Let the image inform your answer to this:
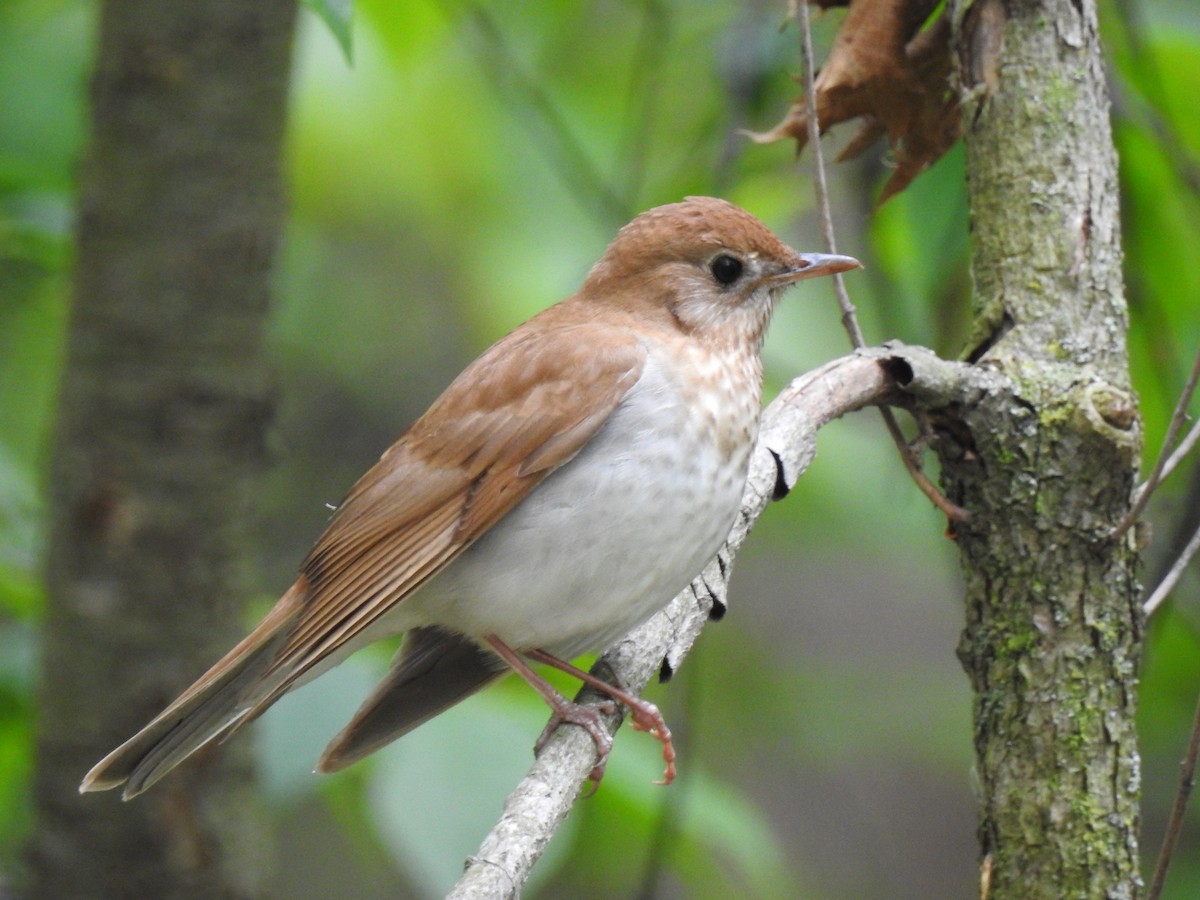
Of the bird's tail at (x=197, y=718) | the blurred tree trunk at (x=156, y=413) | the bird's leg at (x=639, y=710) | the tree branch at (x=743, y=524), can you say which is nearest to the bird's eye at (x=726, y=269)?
the tree branch at (x=743, y=524)

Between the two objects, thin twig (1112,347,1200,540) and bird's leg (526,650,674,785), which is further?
bird's leg (526,650,674,785)

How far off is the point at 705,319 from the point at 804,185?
1.51 meters

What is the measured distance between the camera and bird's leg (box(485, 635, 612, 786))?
284 centimetres

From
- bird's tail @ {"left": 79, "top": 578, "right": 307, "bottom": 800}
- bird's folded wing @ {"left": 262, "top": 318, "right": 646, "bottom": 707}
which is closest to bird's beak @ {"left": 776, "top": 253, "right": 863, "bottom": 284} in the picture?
bird's folded wing @ {"left": 262, "top": 318, "right": 646, "bottom": 707}

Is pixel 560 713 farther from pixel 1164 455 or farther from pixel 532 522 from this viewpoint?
pixel 1164 455

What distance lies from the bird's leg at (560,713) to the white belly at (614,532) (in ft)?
0.18

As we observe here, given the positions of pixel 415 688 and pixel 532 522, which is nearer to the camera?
pixel 532 522

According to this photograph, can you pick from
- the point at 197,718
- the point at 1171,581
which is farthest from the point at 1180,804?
the point at 197,718

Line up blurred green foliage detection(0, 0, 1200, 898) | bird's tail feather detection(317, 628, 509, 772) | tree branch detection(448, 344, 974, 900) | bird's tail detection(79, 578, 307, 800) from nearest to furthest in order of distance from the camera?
1. tree branch detection(448, 344, 974, 900)
2. bird's tail detection(79, 578, 307, 800)
3. bird's tail feather detection(317, 628, 509, 772)
4. blurred green foliage detection(0, 0, 1200, 898)

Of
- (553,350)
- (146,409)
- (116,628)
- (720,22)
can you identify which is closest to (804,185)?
(720,22)

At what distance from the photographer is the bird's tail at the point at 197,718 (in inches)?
120

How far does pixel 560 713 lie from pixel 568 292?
7.76 ft

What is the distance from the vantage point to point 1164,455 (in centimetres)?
266

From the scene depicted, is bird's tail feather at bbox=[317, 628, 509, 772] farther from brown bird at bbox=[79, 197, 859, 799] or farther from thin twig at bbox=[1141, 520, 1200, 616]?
thin twig at bbox=[1141, 520, 1200, 616]
